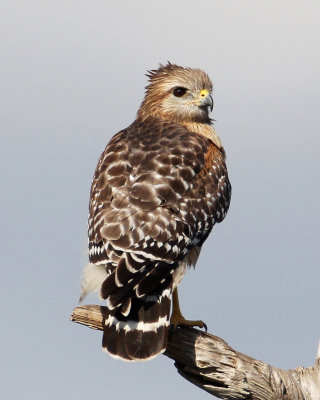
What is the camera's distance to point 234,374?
958 centimetres

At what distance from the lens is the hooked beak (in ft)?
42.0

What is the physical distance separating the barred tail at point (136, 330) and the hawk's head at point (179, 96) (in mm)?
3858

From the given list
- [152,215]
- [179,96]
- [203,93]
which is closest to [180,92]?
[179,96]

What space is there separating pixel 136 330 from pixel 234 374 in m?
1.07

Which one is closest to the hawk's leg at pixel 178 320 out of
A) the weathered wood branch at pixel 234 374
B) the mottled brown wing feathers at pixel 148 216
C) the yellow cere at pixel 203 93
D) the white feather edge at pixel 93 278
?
the weathered wood branch at pixel 234 374

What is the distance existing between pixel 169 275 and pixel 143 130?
9.31 feet

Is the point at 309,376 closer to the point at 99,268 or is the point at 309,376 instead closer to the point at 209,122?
the point at 99,268

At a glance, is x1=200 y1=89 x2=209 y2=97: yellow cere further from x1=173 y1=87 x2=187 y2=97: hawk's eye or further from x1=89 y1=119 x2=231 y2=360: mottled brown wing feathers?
x1=89 y1=119 x2=231 y2=360: mottled brown wing feathers

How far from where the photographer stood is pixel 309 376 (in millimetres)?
9922

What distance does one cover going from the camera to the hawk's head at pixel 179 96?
42.1 ft

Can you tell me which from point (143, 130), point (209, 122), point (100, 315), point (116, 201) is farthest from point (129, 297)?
point (209, 122)

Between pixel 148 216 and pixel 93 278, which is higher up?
pixel 148 216

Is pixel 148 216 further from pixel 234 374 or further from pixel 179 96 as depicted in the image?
pixel 179 96

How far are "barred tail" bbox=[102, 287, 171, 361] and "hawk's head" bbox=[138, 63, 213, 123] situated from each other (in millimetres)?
3858
